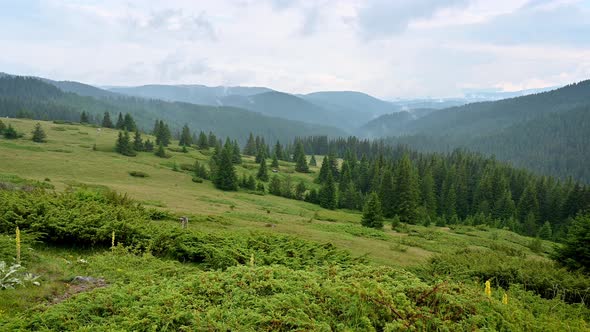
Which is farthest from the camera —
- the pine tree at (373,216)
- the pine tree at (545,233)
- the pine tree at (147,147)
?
the pine tree at (147,147)

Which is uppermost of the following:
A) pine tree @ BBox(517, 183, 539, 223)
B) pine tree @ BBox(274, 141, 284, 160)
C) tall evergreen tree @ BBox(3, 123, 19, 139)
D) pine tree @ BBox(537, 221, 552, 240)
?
tall evergreen tree @ BBox(3, 123, 19, 139)

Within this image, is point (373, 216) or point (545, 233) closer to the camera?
point (373, 216)

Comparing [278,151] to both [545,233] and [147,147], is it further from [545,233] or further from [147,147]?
[545,233]

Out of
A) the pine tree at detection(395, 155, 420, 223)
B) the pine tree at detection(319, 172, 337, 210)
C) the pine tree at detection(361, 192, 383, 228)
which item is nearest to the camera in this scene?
the pine tree at detection(361, 192, 383, 228)

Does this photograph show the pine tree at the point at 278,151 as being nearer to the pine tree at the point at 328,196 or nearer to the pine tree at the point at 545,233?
the pine tree at the point at 328,196

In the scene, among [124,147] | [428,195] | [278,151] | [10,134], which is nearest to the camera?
[10,134]

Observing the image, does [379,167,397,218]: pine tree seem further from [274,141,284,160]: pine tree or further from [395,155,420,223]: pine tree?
[274,141,284,160]: pine tree

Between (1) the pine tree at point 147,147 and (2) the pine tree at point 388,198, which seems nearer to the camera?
(2) the pine tree at point 388,198

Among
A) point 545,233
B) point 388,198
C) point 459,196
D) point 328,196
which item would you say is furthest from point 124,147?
point 545,233

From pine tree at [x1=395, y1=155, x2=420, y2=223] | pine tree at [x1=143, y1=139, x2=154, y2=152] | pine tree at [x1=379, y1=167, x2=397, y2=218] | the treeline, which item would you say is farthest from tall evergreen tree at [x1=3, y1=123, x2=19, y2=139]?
pine tree at [x1=395, y1=155, x2=420, y2=223]

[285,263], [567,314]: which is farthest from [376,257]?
[567,314]

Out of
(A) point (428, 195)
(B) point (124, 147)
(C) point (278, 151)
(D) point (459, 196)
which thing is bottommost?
(D) point (459, 196)

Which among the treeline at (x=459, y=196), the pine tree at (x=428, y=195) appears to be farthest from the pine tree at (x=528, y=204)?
the pine tree at (x=428, y=195)

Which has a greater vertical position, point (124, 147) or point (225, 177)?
point (124, 147)
